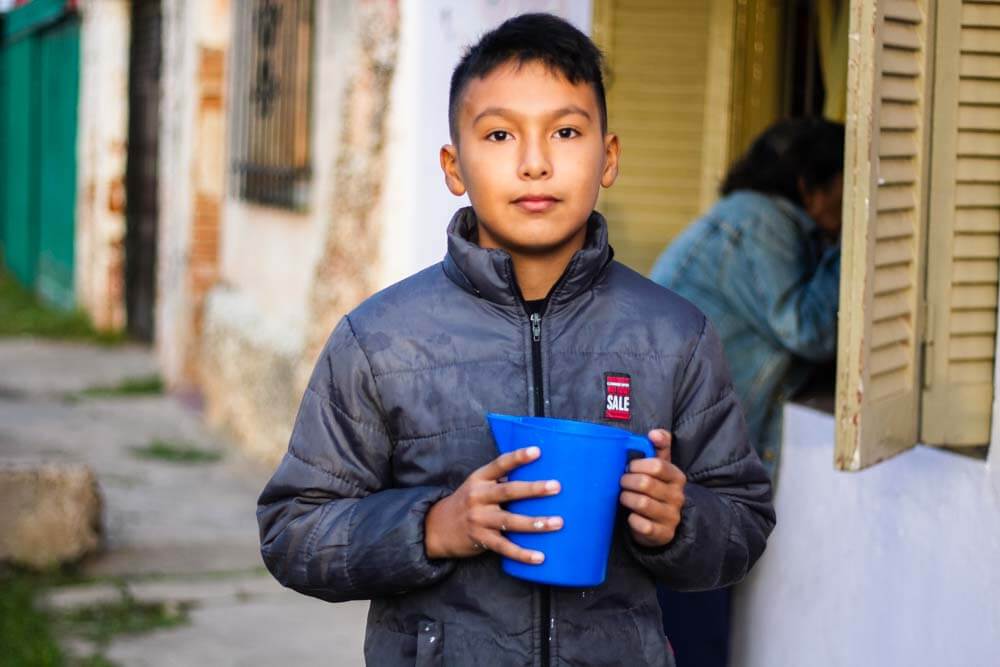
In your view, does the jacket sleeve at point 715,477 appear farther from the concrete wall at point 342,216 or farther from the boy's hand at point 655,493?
the concrete wall at point 342,216

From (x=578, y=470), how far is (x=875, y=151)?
1086 mm

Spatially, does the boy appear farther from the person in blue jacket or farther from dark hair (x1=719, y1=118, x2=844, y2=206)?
dark hair (x1=719, y1=118, x2=844, y2=206)

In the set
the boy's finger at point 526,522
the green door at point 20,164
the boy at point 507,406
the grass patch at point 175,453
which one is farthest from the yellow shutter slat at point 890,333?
the green door at point 20,164

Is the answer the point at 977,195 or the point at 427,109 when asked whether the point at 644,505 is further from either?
the point at 427,109

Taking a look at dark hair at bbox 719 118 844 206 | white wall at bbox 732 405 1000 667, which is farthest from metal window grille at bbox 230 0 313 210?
white wall at bbox 732 405 1000 667

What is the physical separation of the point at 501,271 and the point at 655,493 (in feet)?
1.36

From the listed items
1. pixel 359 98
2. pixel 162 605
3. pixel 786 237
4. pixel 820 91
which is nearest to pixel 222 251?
pixel 359 98

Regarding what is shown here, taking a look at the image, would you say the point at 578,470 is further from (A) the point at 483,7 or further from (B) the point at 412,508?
(A) the point at 483,7

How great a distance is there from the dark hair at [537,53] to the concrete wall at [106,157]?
9972mm

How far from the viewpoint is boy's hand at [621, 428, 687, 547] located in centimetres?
192

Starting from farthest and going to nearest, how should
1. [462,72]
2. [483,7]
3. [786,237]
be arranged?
1. [483,7]
2. [786,237]
3. [462,72]

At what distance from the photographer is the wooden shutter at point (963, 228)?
2893mm

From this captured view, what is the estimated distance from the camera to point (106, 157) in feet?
38.9

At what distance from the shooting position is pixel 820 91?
4863 millimetres
